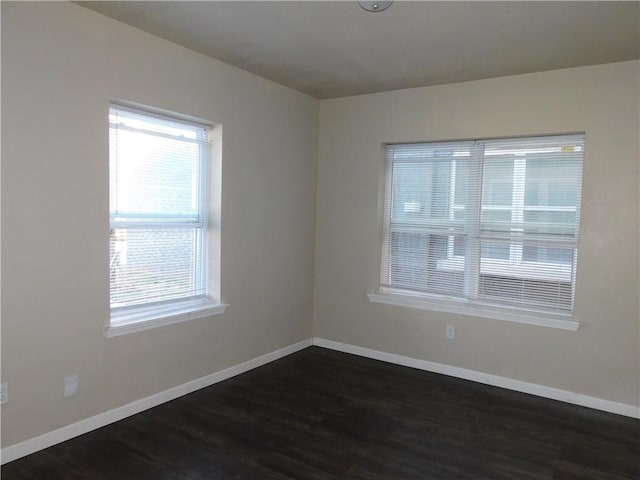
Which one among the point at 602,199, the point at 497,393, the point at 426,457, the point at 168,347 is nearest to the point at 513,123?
the point at 602,199

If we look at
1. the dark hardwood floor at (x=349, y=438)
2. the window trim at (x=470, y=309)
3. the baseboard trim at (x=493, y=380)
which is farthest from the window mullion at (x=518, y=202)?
the dark hardwood floor at (x=349, y=438)

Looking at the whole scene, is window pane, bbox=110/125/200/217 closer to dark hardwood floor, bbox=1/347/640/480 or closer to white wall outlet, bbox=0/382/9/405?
white wall outlet, bbox=0/382/9/405

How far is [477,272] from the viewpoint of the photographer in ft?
12.7

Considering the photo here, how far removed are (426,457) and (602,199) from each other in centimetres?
219

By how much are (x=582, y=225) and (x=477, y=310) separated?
103cm

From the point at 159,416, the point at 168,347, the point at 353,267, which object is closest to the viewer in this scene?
the point at 159,416

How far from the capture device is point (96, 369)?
279cm

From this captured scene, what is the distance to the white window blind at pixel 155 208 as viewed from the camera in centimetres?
294

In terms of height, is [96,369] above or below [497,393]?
above

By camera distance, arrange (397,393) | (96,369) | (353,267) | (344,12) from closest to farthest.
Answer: (344,12) < (96,369) < (397,393) < (353,267)

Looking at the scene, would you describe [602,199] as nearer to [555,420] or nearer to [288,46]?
[555,420]

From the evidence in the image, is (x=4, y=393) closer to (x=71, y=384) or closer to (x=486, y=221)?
(x=71, y=384)

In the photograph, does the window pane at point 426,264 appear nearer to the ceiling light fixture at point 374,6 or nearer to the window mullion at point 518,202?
the window mullion at point 518,202

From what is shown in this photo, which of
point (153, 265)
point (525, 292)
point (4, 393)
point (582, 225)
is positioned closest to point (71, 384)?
point (4, 393)
